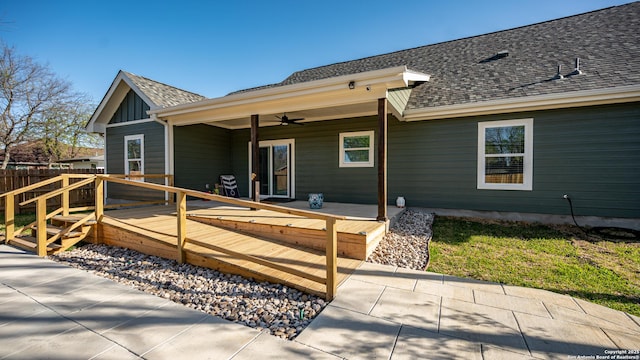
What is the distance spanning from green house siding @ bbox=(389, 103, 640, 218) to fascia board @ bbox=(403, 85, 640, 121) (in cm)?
18

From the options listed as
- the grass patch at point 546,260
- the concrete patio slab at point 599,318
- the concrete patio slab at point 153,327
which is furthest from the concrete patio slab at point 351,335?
the grass patch at point 546,260

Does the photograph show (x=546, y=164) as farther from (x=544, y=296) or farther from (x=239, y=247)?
(x=239, y=247)

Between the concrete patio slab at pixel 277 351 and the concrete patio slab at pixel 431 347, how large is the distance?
515 millimetres

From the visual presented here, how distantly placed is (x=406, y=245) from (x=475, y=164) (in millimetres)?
3278

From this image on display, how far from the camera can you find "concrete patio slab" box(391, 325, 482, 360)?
194cm

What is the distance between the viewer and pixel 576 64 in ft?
19.4

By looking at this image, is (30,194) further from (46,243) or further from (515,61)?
(515,61)

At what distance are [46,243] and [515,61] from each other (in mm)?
10447

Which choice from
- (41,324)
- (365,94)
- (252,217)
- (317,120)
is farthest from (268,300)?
(317,120)

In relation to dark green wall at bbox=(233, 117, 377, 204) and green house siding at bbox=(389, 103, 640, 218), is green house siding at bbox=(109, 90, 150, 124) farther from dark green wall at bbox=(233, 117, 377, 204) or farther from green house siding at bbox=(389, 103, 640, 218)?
green house siding at bbox=(389, 103, 640, 218)

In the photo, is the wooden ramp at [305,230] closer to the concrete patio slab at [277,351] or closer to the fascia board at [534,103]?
the concrete patio slab at [277,351]

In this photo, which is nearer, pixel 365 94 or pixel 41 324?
pixel 41 324

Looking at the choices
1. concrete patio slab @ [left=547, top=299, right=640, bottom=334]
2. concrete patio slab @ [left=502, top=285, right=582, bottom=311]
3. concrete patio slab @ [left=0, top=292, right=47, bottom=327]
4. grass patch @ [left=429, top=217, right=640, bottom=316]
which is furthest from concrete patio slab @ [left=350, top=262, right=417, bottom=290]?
concrete patio slab @ [left=0, top=292, right=47, bottom=327]

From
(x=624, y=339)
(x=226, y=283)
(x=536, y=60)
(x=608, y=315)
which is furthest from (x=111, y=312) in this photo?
(x=536, y=60)
